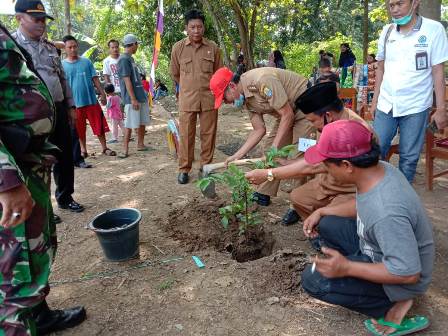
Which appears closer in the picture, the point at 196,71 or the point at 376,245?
the point at 376,245

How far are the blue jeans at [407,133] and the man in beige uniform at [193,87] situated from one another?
205 centimetres

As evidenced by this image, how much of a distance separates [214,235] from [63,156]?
65.5 inches

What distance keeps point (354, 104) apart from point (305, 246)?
4.39 m

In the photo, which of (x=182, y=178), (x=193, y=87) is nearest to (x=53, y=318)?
(x=182, y=178)

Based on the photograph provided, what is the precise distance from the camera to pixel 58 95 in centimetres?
369

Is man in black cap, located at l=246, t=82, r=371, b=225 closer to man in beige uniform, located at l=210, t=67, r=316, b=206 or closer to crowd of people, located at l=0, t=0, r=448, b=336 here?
crowd of people, located at l=0, t=0, r=448, b=336

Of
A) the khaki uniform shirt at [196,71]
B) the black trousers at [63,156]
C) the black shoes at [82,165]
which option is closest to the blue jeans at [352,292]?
the black trousers at [63,156]

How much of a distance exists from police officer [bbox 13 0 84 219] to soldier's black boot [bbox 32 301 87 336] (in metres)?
1.72

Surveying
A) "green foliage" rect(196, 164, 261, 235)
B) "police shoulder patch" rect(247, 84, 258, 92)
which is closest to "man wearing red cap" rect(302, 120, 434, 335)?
"green foliage" rect(196, 164, 261, 235)

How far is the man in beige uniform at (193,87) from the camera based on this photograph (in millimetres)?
4684

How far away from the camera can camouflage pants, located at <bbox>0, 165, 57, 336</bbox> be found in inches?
63.1

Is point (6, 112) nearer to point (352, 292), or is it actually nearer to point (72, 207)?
point (352, 292)

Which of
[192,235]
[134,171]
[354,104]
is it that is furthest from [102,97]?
[354,104]

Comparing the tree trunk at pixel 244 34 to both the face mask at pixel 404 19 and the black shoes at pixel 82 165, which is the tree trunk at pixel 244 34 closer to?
the black shoes at pixel 82 165
